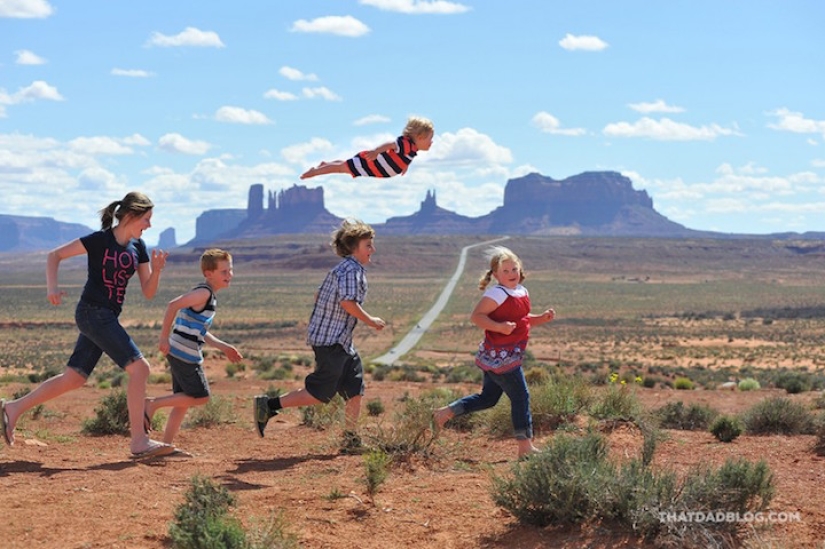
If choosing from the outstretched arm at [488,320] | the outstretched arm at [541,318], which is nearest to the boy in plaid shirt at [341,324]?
the outstretched arm at [488,320]

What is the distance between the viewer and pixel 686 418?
10039mm

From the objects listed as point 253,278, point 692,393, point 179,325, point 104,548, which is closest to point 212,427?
point 179,325

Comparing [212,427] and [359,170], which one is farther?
[212,427]

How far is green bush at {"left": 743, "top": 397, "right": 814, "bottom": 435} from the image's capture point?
361 inches

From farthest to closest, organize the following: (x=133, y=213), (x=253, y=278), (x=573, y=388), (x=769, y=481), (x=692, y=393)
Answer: (x=253, y=278) → (x=692, y=393) → (x=573, y=388) → (x=133, y=213) → (x=769, y=481)

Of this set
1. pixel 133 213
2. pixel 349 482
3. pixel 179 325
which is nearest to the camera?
pixel 349 482

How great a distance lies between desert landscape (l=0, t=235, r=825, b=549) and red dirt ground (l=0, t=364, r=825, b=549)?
0.02 meters

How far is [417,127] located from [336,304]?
55.1 inches

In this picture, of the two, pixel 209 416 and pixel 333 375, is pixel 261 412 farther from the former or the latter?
pixel 209 416

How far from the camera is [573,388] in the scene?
30.9 feet

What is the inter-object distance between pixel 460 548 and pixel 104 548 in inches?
A: 67.4

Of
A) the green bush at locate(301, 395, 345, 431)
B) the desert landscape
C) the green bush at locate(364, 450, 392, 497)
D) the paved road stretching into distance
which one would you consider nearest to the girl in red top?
the desert landscape

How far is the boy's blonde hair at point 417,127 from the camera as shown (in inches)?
271

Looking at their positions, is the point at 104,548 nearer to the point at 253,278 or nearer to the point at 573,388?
the point at 573,388
